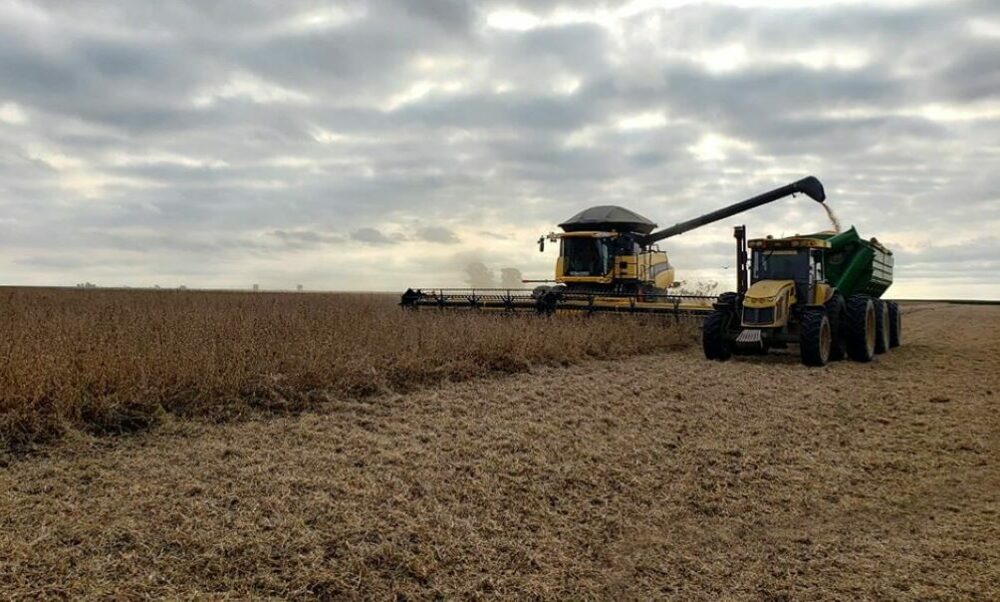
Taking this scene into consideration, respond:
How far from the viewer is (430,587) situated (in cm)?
359

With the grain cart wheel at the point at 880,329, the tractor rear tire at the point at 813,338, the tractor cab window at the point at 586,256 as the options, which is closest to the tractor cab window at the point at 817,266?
the tractor rear tire at the point at 813,338

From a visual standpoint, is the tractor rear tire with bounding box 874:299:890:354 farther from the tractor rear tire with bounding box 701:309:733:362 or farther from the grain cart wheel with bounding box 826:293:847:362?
the tractor rear tire with bounding box 701:309:733:362

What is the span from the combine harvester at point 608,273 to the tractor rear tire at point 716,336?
160 centimetres

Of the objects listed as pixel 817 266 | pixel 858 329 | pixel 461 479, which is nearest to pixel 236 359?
pixel 461 479

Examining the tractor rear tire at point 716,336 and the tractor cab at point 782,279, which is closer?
the tractor cab at point 782,279

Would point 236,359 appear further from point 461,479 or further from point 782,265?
point 782,265

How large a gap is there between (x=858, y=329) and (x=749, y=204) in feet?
19.9

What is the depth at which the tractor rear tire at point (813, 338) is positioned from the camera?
10.8 meters

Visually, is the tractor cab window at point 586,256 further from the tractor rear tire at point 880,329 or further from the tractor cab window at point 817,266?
the tractor rear tire at point 880,329

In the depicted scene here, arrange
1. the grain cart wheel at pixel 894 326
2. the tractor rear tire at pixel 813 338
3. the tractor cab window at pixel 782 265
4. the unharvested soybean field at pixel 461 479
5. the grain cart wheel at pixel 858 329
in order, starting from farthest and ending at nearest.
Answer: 1. the grain cart wheel at pixel 894 326
2. the grain cart wheel at pixel 858 329
3. the tractor cab window at pixel 782 265
4. the tractor rear tire at pixel 813 338
5. the unharvested soybean field at pixel 461 479

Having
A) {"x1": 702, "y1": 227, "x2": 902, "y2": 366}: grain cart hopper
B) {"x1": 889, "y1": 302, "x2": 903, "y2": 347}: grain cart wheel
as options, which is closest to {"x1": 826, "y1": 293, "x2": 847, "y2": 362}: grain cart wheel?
{"x1": 702, "y1": 227, "x2": 902, "y2": 366}: grain cart hopper

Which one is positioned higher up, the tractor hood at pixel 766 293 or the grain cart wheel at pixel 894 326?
the tractor hood at pixel 766 293

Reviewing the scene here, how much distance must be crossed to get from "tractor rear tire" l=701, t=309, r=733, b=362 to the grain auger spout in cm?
598

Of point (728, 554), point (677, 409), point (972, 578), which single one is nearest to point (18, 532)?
point (728, 554)
